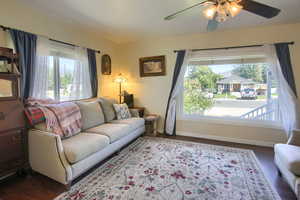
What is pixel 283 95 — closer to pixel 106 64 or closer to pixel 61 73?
pixel 106 64

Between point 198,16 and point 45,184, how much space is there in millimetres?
3413

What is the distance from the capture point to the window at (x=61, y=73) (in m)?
2.67

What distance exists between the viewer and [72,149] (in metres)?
1.95

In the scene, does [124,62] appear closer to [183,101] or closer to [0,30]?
[183,101]

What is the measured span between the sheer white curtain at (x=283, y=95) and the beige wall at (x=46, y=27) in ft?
11.8

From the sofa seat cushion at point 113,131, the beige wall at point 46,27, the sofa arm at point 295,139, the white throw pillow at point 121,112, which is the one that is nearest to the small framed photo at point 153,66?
the beige wall at point 46,27

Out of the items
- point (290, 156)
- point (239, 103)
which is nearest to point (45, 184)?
point (290, 156)

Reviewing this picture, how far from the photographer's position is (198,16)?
279 centimetres

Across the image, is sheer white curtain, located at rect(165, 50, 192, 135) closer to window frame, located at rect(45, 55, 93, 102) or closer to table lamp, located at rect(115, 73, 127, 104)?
table lamp, located at rect(115, 73, 127, 104)

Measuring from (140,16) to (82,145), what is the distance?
7.49ft

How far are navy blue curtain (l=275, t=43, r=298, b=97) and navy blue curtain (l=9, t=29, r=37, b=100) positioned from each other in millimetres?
4289

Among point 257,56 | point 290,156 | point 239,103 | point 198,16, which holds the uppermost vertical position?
point 198,16

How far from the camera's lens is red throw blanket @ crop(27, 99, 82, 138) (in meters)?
2.25

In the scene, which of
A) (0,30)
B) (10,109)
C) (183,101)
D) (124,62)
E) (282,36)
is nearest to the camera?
(10,109)
